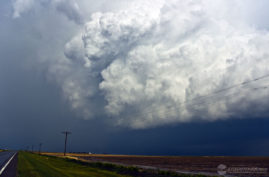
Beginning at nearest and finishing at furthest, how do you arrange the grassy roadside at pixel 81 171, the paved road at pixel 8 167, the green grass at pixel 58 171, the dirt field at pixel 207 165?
the paved road at pixel 8 167 → the green grass at pixel 58 171 → the grassy roadside at pixel 81 171 → the dirt field at pixel 207 165

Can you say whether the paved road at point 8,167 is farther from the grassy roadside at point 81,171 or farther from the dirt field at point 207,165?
the dirt field at point 207,165

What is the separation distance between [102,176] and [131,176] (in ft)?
14.5

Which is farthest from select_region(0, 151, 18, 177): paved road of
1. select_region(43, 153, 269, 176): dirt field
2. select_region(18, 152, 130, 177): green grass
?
select_region(43, 153, 269, 176): dirt field

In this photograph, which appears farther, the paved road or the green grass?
the green grass

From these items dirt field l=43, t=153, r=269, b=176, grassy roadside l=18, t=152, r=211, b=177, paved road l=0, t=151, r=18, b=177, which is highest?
paved road l=0, t=151, r=18, b=177

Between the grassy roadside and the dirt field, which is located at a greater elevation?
the grassy roadside

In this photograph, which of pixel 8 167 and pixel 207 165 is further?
pixel 207 165

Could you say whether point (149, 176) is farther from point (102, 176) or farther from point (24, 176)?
point (24, 176)

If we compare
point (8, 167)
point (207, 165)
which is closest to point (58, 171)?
point (8, 167)

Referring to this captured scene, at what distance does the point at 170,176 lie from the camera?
36.9m

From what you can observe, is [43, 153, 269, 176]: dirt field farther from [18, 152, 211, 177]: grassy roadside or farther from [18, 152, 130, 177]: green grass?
[18, 152, 130, 177]: green grass

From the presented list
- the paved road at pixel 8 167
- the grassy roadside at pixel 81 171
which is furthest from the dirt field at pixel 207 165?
the paved road at pixel 8 167

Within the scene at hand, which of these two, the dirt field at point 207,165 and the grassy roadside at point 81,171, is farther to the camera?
the dirt field at point 207,165

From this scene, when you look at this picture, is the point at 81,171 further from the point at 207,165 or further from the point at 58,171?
the point at 207,165
